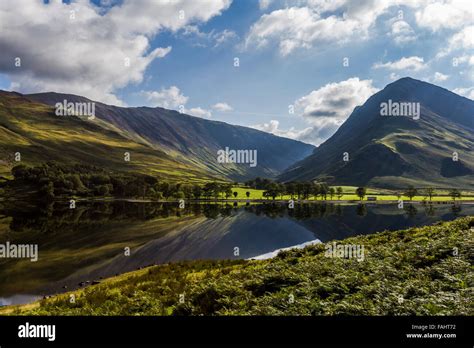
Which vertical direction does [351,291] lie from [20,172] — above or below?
below

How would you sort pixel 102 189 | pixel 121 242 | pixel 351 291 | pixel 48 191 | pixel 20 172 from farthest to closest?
pixel 102 189
pixel 20 172
pixel 48 191
pixel 121 242
pixel 351 291


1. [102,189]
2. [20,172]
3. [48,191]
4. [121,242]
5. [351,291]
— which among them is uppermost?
[20,172]

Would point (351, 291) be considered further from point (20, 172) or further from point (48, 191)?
point (20, 172)

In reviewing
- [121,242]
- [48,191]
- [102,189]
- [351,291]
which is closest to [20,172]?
[48,191]

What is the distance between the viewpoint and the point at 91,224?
317 feet

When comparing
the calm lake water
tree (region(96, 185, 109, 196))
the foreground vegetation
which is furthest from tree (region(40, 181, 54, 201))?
the foreground vegetation

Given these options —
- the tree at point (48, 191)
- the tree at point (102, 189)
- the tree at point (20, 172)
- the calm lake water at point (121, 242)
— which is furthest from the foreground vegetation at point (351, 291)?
the tree at point (20, 172)

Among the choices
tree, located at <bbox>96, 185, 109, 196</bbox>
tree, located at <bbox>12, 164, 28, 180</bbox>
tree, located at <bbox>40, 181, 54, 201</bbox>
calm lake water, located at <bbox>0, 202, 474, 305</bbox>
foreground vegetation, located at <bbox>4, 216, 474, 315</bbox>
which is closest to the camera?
foreground vegetation, located at <bbox>4, 216, 474, 315</bbox>

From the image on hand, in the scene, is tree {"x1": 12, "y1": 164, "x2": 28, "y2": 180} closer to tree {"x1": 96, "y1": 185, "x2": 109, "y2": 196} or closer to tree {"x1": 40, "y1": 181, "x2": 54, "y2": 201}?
tree {"x1": 40, "y1": 181, "x2": 54, "y2": 201}

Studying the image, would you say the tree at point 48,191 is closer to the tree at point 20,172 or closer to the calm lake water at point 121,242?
the tree at point 20,172

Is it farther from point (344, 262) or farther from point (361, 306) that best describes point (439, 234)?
point (361, 306)

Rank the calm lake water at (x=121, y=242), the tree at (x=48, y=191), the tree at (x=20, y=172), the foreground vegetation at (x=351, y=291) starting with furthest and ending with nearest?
the tree at (x=20, y=172) → the tree at (x=48, y=191) → the calm lake water at (x=121, y=242) → the foreground vegetation at (x=351, y=291)

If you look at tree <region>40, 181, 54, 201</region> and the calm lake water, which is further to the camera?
tree <region>40, 181, 54, 201</region>

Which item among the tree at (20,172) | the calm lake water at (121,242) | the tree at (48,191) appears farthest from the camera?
the tree at (20,172)
